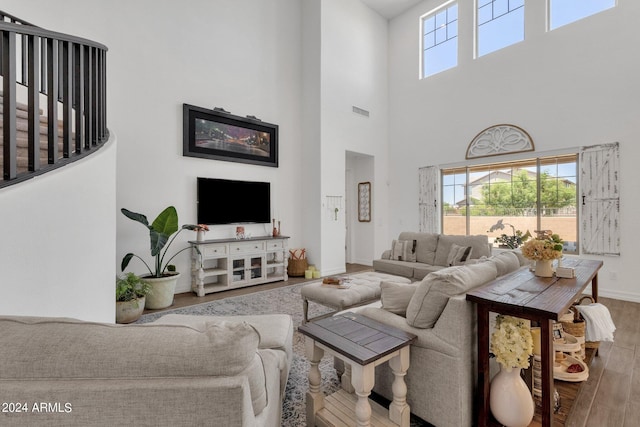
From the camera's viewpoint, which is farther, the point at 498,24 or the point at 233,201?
the point at 498,24

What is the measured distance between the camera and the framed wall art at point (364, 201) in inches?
283

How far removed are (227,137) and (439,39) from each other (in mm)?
5210

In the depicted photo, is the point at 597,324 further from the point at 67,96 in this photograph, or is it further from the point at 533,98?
the point at 533,98

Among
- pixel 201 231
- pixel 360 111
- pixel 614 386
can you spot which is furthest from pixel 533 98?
pixel 201 231

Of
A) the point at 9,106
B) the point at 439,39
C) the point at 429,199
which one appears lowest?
the point at 429,199

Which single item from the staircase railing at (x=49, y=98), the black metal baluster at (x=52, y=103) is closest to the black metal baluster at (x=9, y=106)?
the staircase railing at (x=49, y=98)

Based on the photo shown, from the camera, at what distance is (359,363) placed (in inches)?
54.0

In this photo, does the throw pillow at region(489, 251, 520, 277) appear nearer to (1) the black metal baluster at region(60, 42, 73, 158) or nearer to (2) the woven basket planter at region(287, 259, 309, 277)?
(1) the black metal baluster at region(60, 42, 73, 158)

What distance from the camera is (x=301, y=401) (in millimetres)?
1946

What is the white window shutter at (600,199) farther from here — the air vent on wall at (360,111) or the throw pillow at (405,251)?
the air vent on wall at (360,111)

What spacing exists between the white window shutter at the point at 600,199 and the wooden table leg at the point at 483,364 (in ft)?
14.4

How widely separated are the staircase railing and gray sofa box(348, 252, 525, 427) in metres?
2.31

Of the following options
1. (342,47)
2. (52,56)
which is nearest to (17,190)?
(52,56)

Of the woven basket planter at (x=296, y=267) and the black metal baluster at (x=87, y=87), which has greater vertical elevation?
the black metal baluster at (x=87, y=87)
